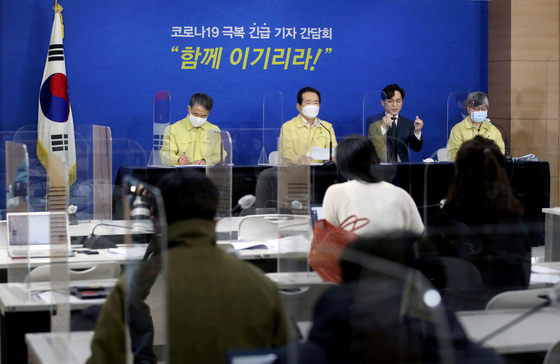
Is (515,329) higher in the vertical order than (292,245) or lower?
lower

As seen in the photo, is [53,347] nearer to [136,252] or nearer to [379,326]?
[136,252]

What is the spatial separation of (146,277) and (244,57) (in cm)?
540

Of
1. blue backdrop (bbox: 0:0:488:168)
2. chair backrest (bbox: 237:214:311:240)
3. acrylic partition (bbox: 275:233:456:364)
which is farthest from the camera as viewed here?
blue backdrop (bbox: 0:0:488:168)

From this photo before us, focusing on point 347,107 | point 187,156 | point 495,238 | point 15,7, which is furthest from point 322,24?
point 495,238

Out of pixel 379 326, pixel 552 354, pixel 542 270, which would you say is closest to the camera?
pixel 379 326

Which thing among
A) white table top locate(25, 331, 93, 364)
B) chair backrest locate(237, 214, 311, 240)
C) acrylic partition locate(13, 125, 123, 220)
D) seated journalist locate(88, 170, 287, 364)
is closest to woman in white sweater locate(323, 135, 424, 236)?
chair backrest locate(237, 214, 311, 240)

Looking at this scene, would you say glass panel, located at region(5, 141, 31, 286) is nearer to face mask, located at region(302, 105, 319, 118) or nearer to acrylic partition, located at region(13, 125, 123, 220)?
acrylic partition, located at region(13, 125, 123, 220)

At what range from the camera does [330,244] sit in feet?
4.19

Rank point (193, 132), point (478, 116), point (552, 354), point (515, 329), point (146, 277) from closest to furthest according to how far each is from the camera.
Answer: point (146, 277) → point (515, 329) → point (552, 354) → point (478, 116) → point (193, 132)

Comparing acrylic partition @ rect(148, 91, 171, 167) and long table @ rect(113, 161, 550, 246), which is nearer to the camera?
long table @ rect(113, 161, 550, 246)

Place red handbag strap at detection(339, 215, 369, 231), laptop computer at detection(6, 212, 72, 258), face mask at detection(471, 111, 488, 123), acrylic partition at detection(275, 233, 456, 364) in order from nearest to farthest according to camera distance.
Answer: acrylic partition at detection(275, 233, 456, 364), red handbag strap at detection(339, 215, 369, 231), laptop computer at detection(6, 212, 72, 258), face mask at detection(471, 111, 488, 123)

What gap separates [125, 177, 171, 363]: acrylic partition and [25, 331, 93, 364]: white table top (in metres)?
0.12

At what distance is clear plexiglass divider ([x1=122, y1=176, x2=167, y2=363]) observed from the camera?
1.00m

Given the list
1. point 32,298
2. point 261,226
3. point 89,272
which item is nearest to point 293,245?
point 89,272
